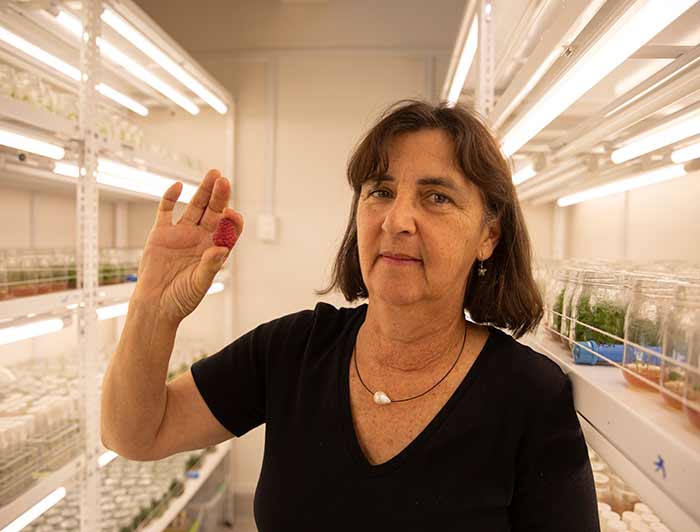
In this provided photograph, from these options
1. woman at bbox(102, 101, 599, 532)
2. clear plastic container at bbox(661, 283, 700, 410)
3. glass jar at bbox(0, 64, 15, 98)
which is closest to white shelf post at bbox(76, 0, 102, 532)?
glass jar at bbox(0, 64, 15, 98)

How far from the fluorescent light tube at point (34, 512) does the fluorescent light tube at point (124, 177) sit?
1.03 meters

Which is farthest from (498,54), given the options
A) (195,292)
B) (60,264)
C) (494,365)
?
(60,264)

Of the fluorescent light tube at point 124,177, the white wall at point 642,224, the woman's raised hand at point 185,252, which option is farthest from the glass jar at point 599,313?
the fluorescent light tube at point 124,177

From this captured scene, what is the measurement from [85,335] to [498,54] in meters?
1.83

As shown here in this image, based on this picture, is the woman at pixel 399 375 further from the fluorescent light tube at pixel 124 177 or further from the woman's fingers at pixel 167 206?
the fluorescent light tube at pixel 124 177

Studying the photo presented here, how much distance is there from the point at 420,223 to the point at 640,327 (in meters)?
0.42

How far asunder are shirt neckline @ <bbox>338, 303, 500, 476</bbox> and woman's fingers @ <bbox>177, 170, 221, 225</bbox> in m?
0.44

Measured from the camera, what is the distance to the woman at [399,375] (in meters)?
0.95

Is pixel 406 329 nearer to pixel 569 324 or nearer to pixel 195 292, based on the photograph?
pixel 569 324

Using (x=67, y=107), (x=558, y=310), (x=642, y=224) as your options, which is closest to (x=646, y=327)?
(x=558, y=310)

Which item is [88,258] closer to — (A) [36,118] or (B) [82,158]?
(B) [82,158]

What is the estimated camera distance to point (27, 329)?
159 centimetres

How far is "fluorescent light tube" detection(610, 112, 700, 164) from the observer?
1.01 m

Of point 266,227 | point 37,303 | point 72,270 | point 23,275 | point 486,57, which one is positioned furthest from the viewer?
point 266,227
